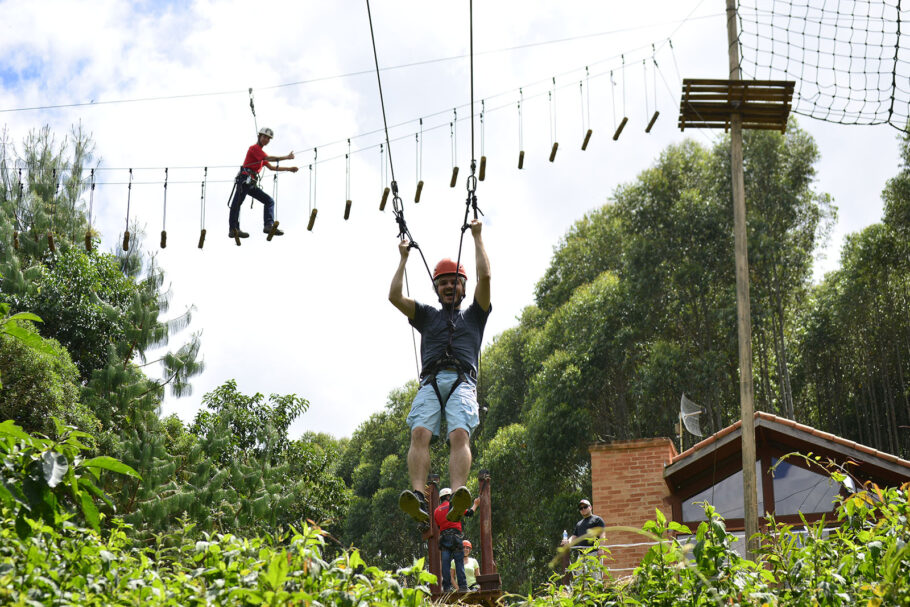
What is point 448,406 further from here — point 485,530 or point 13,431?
point 13,431

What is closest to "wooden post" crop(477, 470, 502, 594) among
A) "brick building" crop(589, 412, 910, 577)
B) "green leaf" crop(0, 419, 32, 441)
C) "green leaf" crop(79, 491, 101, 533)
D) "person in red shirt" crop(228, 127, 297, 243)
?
"green leaf" crop(79, 491, 101, 533)

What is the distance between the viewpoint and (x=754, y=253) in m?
23.3

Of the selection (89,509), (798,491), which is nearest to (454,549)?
(89,509)

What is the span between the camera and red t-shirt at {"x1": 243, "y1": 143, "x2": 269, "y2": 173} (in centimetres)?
990

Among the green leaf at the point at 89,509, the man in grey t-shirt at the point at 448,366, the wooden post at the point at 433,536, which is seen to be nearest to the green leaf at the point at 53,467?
the green leaf at the point at 89,509

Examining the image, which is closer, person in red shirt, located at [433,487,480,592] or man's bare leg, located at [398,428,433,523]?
man's bare leg, located at [398,428,433,523]

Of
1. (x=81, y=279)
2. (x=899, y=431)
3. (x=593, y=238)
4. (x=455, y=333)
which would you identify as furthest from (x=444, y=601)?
(x=593, y=238)

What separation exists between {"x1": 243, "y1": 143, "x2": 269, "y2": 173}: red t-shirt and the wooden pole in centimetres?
482

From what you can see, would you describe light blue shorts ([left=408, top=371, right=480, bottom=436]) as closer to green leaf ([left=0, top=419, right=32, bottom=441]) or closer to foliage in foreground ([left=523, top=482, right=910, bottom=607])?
foliage in foreground ([left=523, top=482, right=910, bottom=607])

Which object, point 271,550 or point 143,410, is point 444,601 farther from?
point 143,410

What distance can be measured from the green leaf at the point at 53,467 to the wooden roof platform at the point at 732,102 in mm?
7697

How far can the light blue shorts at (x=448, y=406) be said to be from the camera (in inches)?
209

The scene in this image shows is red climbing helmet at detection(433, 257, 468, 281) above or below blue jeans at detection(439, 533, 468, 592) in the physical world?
above

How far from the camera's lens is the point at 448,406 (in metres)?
5.36
